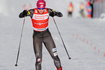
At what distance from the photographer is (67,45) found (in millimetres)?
15992

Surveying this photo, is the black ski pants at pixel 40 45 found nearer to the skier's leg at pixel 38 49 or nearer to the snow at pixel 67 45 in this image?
the skier's leg at pixel 38 49

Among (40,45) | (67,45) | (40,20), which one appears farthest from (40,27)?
(67,45)

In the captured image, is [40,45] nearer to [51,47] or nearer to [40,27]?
[51,47]

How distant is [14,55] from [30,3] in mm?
38732

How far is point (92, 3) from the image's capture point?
34969 mm

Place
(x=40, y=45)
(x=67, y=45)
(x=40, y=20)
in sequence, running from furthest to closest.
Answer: (x=67, y=45), (x=40, y=45), (x=40, y=20)

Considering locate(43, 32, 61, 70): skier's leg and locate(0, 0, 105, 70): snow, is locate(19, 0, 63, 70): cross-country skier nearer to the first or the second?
locate(43, 32, 61, 70): skier's leg

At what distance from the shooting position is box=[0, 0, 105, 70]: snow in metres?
11.1

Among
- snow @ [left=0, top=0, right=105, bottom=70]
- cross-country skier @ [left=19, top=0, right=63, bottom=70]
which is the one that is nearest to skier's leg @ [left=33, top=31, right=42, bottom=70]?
cross-country skier @ [left=19, top=0, right=63, bottom=70]

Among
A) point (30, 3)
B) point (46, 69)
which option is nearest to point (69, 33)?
point (46, 69)

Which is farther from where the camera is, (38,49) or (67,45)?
(67,45)

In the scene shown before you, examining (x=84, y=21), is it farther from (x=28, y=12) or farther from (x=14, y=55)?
(x=28, y=12)

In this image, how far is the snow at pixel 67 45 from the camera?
11.1 m

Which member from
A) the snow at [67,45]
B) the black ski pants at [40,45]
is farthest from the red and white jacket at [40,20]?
the snow at [67,45]
